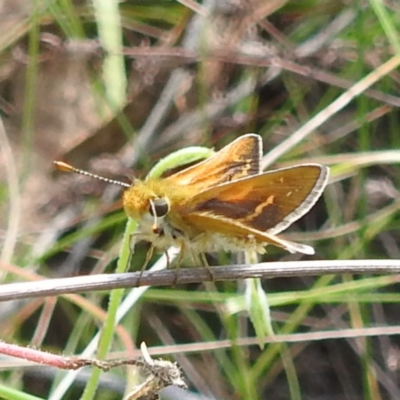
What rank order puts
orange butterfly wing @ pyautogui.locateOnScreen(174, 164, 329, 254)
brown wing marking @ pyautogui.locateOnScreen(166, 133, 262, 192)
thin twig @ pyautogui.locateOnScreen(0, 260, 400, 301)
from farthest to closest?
brown wing marking @ pyautogui.locateOnScreen(166, 133, 262, 192) → orange butterfly wing @ pyautogui.locateOnScreen(174, 164, 329, 254) → thin twig @ pyautogui.locateOnScreen(0, 260, 400, 301)

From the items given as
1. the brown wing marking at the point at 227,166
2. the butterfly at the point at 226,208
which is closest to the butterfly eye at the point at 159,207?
the butterfly at the point at 226,208

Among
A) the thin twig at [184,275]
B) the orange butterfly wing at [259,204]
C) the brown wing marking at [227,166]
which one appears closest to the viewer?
the thin twig at [184,275]

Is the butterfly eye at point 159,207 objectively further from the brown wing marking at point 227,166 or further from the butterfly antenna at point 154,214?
the brown wing marking at point 227,166

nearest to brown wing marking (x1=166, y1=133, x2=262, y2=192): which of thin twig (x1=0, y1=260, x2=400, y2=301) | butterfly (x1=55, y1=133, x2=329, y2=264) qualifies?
butterfly (x1=55, y1=133, x2=329, y2=264)

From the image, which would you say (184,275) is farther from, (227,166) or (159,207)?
(227,166)

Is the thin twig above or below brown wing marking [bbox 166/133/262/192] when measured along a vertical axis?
below

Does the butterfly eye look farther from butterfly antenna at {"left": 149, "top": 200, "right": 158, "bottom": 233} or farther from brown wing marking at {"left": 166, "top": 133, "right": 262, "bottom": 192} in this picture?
brown wing marking at {"left": 166, "top": 133, "right": 262, "bottom": 192}

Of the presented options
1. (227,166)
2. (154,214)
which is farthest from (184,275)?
(227,166)

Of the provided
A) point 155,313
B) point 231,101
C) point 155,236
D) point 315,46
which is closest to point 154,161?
point 231,101

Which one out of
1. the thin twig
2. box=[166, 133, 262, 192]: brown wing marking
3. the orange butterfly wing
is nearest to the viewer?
the thin twig

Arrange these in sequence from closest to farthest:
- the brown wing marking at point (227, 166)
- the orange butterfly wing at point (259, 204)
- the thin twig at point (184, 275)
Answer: the thin twig at point (184, 275), the orange butterfly wing at point (259, 204), the brown wing marking at point (227, 166)
